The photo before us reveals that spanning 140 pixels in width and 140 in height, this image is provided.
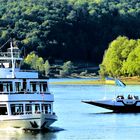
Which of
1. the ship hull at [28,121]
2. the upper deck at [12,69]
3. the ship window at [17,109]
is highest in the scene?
the upper deck at [12,69]

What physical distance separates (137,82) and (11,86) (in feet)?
391

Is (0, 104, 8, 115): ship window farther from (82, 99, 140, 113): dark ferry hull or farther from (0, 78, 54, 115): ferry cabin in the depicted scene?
(82, 99, 140, 113): dark ferry hull

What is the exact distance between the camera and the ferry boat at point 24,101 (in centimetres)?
6575

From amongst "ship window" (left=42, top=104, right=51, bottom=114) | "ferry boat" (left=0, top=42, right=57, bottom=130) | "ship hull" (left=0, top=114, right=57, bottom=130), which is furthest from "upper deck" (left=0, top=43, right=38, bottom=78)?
"ship hull" (left=0, top=114, right=57, bottom=130)

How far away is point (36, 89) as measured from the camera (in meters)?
67.1

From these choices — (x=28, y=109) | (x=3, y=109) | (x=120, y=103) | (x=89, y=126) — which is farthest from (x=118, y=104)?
(x=3, y=109)

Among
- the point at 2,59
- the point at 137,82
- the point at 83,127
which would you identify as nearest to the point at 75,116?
the point at 83,127

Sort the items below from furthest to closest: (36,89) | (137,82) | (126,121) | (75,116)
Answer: (137,82) < (75,116) < (126,121) < (36,89)

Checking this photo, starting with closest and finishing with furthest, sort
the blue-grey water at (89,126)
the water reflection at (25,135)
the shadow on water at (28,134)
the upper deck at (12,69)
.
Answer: the water reflection at (25,135) < the shadow on water at (28,134) < the blue-grey water at (89,126) < the upper deck at (12,69)

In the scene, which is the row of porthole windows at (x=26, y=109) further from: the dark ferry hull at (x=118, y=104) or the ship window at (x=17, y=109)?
the dark ferry hull at (x=118, y=104)

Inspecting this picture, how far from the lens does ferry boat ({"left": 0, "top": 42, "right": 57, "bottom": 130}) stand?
6575cm

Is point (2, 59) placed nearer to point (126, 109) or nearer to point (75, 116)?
point (75, 116)

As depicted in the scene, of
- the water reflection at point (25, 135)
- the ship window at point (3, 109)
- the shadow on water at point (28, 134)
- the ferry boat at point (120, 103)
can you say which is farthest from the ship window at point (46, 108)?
the ferry boat at point (120, 103)

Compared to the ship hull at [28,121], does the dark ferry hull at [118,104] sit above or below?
below
